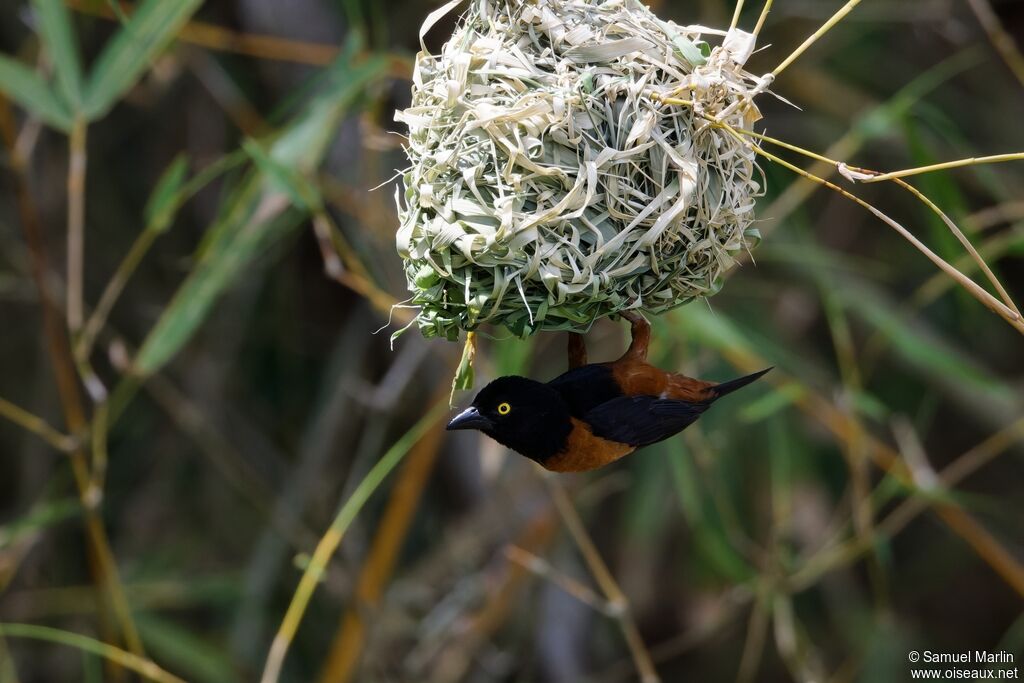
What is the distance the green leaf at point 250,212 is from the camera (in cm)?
299

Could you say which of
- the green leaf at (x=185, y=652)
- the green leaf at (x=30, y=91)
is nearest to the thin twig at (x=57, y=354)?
the green leaf at (x=30, y=91)

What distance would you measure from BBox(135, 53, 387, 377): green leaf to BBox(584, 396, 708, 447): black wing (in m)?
1.15

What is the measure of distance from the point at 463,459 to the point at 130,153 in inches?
95.2

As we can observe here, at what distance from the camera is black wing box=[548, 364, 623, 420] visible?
2303mm

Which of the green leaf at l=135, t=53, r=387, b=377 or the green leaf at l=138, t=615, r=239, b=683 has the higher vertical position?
the green leaf at l=135, t=53, r=387, b=377

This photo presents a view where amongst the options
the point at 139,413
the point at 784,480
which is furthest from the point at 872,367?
the point at 139,413

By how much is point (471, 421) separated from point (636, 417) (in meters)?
0.33

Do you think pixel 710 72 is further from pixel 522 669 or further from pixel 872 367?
pixel 872 367

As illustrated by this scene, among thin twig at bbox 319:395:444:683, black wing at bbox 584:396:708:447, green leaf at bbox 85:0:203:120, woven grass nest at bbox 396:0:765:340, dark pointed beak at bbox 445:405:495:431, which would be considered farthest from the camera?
thin twig at bbox 319:395:444:683

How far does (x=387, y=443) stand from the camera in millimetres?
5688

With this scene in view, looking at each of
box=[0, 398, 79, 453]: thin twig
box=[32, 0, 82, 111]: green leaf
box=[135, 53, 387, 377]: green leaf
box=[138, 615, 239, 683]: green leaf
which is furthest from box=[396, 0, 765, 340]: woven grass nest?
box=[138, 615, 239, 683]: green leaf

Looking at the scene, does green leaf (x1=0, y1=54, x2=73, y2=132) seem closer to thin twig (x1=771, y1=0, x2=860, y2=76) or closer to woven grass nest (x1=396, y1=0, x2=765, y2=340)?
woven grass nest (x1=396, y1=0, x2=765, y2=340)

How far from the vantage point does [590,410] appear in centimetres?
229

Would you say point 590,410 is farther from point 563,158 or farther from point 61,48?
point 61,48
